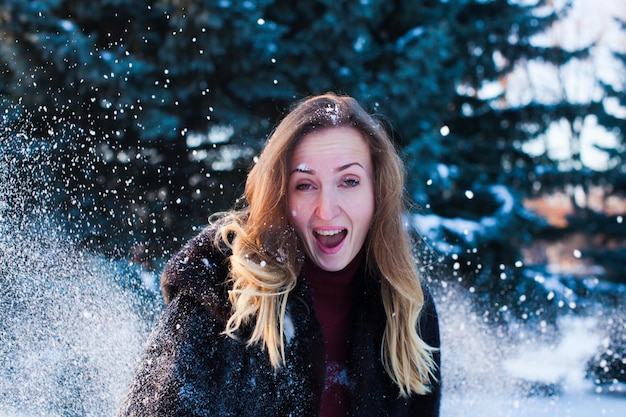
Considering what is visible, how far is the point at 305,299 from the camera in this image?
2.01 meters

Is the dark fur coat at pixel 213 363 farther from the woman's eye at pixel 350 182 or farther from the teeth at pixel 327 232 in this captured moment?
the woman's eye at pixel 350 182

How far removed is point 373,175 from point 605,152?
10043mm

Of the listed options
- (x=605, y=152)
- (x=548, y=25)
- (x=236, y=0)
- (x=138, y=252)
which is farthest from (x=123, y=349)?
(x=605, y=152)

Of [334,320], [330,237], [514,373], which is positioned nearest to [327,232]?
[330,237]

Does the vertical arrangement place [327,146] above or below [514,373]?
below

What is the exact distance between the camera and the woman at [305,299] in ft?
5.98

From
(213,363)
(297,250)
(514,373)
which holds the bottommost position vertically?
(213,363)

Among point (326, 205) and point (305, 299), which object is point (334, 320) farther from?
point (326, 205)

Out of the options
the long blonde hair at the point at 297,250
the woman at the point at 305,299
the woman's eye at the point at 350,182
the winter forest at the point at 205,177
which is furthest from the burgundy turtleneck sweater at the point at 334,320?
the winter forest at the point at 205,177

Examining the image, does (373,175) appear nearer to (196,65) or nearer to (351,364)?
(351,364)

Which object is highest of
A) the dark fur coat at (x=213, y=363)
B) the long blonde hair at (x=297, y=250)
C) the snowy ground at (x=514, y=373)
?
the snowy ground at (x=514, y=373)

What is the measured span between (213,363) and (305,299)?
0.35 metres

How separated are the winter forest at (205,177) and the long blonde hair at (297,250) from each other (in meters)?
1.94

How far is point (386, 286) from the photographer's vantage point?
7.44ft
